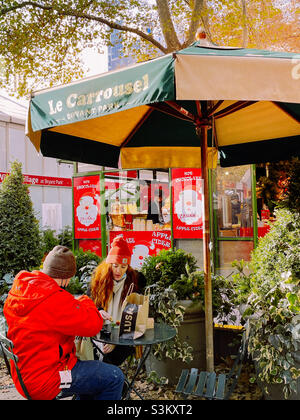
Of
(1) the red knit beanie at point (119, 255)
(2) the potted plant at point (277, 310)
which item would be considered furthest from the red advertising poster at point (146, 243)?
(1) the red knit beanie at point (119, 255)

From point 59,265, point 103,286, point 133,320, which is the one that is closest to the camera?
point 59,265

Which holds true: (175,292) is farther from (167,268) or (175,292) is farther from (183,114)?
(183,114)

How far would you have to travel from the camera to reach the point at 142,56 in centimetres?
1158

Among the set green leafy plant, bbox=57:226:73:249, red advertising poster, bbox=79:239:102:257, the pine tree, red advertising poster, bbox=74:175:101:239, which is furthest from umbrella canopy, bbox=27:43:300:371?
green leafy plant, bbox=57:226:73:249

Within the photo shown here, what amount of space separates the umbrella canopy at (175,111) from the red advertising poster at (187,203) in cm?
334

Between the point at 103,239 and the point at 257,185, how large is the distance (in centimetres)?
390

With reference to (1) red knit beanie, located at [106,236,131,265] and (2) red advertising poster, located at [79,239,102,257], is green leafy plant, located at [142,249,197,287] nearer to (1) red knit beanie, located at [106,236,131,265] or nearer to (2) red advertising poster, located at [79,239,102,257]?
(1) red knit beanie, located at [106,236,131,265]

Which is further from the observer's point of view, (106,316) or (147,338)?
(106,316)

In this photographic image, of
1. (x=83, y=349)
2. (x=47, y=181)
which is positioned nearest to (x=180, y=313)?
(x=83, y=349)

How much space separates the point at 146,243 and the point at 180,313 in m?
5.18

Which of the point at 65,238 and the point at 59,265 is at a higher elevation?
the point at 59,265

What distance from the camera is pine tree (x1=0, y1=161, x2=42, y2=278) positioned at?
231 inches

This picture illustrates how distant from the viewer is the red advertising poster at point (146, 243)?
8.76 m

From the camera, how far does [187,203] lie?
337 inches
